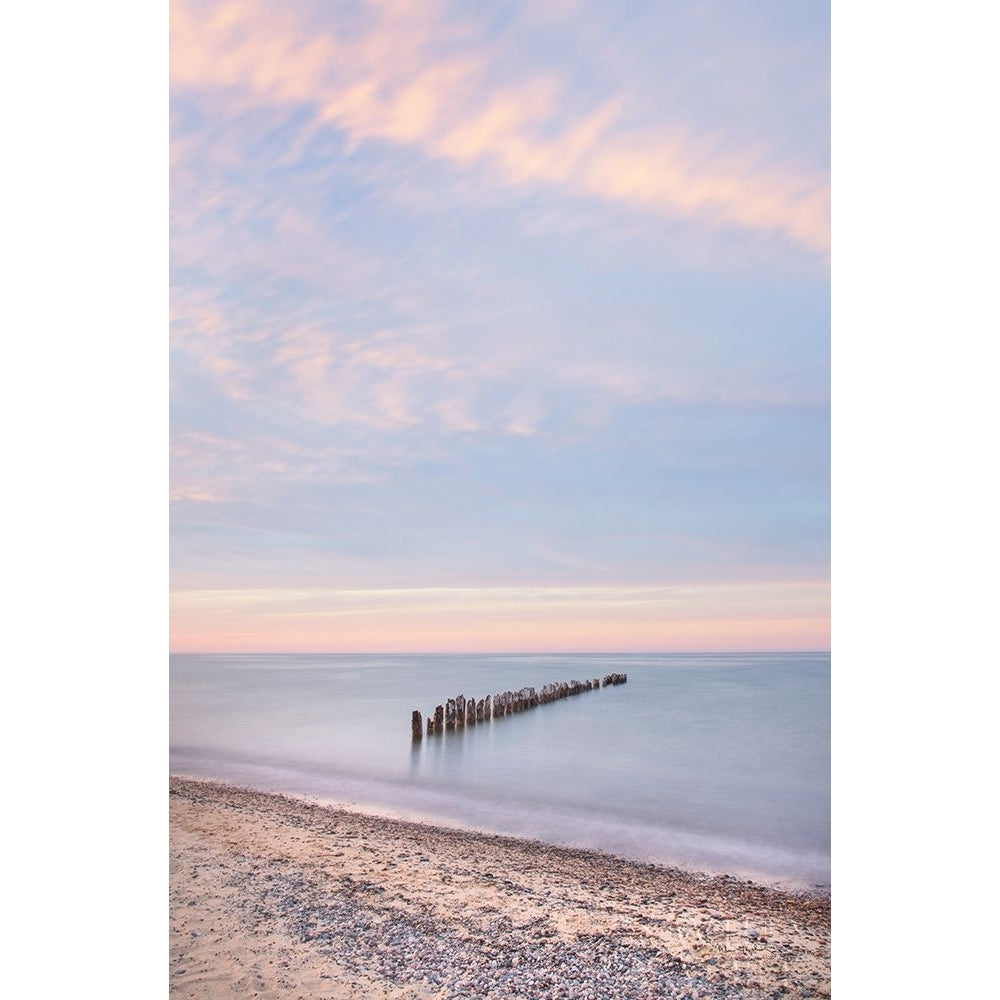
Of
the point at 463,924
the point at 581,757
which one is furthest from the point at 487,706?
the point at 463,924

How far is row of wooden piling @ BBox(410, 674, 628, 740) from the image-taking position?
6.62 meters

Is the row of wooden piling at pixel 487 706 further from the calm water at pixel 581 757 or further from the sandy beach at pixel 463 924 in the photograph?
the sandy beach at pixel 463 924

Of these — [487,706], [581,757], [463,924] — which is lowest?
[487,706]

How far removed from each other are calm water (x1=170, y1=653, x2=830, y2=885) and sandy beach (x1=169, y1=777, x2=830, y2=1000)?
20.8 inches

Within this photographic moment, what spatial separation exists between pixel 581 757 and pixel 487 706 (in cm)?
213

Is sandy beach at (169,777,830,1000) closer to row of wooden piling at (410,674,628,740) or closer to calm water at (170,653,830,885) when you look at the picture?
calm water at (170,653,830,885)

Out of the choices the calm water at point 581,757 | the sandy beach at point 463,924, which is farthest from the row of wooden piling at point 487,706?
the sandy beach at point 463,924

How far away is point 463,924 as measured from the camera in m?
2.50

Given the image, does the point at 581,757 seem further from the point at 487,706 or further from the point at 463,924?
the point at 463,924

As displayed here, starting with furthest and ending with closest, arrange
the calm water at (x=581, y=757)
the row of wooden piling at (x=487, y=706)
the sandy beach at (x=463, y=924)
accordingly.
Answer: the row of wooden piling at (x=487, y=706) → the calm water at (x=581, y=757) → the sandy beach at (x=463, y=924)

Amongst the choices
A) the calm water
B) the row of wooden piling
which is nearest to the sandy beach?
the calm water

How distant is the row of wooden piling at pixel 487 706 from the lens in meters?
6.62

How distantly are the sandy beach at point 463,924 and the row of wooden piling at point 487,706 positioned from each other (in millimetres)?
3118

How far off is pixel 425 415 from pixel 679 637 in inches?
95.3
